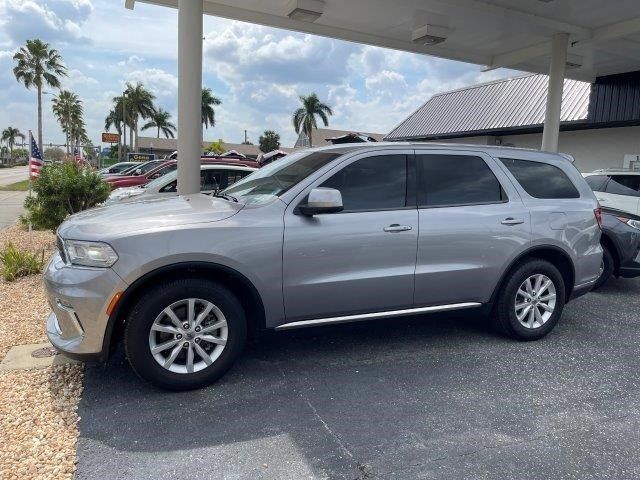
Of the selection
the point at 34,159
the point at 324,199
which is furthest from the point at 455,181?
the point at 34,159

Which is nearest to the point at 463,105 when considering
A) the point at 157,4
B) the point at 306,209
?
the point at 157,4

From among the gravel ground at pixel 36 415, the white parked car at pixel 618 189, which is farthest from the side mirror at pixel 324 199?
the white parked car at pixel 618 189

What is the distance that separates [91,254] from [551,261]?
167 inches

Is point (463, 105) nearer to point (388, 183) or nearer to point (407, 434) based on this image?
point (388, 183)

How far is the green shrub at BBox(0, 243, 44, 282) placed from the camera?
271 inches

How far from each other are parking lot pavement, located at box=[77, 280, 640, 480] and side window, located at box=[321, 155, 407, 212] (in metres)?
1.36

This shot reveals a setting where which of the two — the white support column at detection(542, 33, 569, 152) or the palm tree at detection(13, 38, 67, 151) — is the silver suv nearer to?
the white support column at detection(542, 33, 569, 152)

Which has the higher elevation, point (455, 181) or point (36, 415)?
point (455, 181)

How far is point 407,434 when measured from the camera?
3275 millimetres

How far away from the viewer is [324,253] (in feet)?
12.9

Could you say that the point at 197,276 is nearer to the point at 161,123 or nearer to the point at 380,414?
the point at 380,414

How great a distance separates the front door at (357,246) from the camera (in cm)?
390

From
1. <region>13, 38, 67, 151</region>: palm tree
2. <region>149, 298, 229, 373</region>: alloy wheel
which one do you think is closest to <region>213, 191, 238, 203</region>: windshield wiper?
<region>149, 298, 229, 373</region>: alloy wheel

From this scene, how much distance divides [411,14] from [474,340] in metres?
7.38
